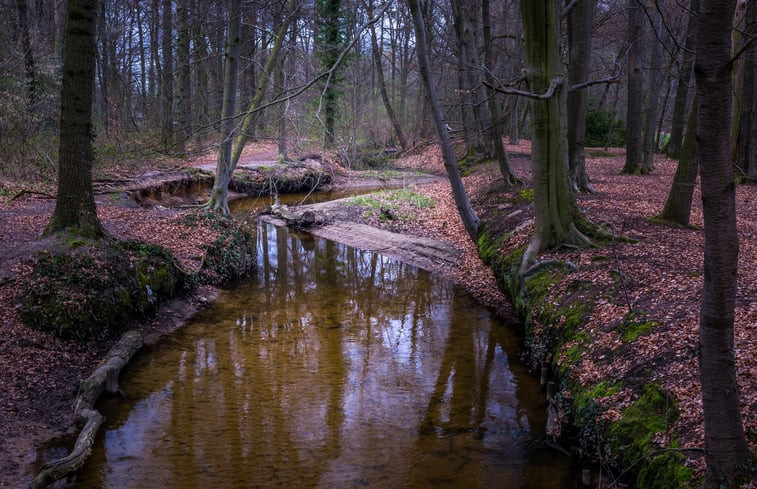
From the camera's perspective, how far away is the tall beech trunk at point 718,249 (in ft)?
9.15

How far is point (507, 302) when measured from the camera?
10352 mm

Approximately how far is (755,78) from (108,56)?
2858cm

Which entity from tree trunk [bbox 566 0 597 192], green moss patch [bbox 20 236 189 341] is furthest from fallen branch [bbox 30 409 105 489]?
tree trunk [bbox 566 0 597 192]

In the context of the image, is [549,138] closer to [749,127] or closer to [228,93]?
[228,93]

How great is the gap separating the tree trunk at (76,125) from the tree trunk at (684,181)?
964 centimetres

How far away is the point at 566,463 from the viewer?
17.5 ft

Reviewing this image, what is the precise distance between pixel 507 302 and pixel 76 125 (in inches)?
305

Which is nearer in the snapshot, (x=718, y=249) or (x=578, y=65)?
(x=718, y=249)

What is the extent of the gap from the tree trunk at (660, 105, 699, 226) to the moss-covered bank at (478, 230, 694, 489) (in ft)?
11.0

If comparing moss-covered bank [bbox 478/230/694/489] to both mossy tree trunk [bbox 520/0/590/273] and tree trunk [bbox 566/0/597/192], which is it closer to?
mossy tree trunk [bbox 520/0/590/273]

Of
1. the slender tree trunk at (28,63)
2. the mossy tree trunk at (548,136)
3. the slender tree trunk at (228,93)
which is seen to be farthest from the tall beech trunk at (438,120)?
the slender tree trunk at (28,63)

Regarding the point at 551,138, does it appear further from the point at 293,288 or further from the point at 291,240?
the point at 291,240

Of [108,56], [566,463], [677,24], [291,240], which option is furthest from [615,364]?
[108,56]

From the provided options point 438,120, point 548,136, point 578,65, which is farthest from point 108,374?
point 578,65
